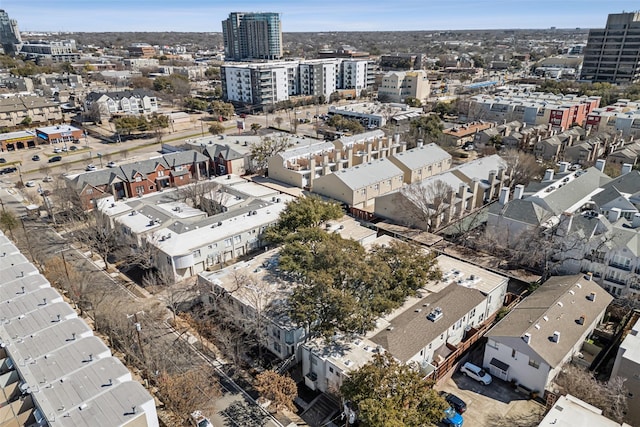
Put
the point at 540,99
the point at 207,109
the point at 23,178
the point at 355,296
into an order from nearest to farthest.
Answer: the point at 355,296 → the point at 23,178 → the point at 540,99 → the point at 207,109

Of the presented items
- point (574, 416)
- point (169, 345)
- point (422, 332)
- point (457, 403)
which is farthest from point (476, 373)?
point (169, 345)

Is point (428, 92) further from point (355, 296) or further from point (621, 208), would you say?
point (355, 296)

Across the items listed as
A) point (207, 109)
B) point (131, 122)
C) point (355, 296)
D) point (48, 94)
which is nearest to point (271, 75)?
point (207, 109)

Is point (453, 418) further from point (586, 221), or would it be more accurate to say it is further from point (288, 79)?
point (288, 79)

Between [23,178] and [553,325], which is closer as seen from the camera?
[553,325]

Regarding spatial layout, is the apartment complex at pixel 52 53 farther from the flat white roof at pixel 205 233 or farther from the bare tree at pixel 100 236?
the flat white roof at pixel 205 233

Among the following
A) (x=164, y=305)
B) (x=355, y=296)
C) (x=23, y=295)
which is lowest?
(x=164, y=305)

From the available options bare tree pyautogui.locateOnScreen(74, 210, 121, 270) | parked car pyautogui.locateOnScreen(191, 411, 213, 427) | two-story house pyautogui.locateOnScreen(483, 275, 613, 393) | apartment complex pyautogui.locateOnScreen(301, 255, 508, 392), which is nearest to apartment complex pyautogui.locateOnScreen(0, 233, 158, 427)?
parked car pyautogui.locateOnScreen(191, 411, 213, 427)
